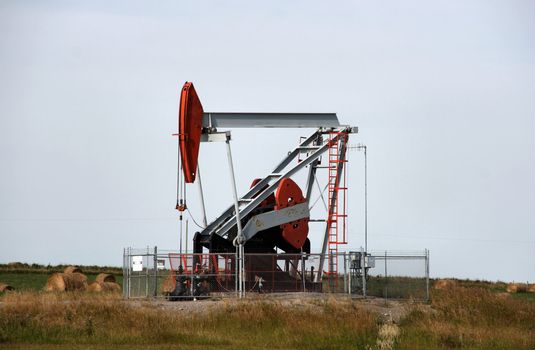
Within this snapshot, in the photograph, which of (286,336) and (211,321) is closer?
(286,336)

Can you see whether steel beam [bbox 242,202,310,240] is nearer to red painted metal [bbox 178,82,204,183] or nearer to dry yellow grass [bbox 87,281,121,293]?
red painted metal [bbox 178,82,204,183]

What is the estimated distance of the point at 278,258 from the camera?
33.2 metres

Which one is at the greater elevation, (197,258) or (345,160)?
(345,160)

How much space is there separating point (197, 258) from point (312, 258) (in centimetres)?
397

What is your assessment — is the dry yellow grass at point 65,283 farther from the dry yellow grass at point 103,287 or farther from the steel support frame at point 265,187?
the steel support frame at point 265,187

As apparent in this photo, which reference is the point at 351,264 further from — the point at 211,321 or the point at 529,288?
the point at 529,288

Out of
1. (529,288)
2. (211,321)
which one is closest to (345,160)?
(211,321)

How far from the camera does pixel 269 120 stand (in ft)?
114

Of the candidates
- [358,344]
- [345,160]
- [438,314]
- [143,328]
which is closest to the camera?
[358,344]

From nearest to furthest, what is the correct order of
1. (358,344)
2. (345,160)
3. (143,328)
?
(358,344), (143,328), (345,160)

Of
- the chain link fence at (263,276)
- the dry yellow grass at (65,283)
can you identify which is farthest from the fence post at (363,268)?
the dry yellow grass at (65,283)

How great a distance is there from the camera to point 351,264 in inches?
1342

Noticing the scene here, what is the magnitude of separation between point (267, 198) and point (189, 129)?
4.24 m

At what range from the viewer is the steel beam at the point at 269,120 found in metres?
33.7
